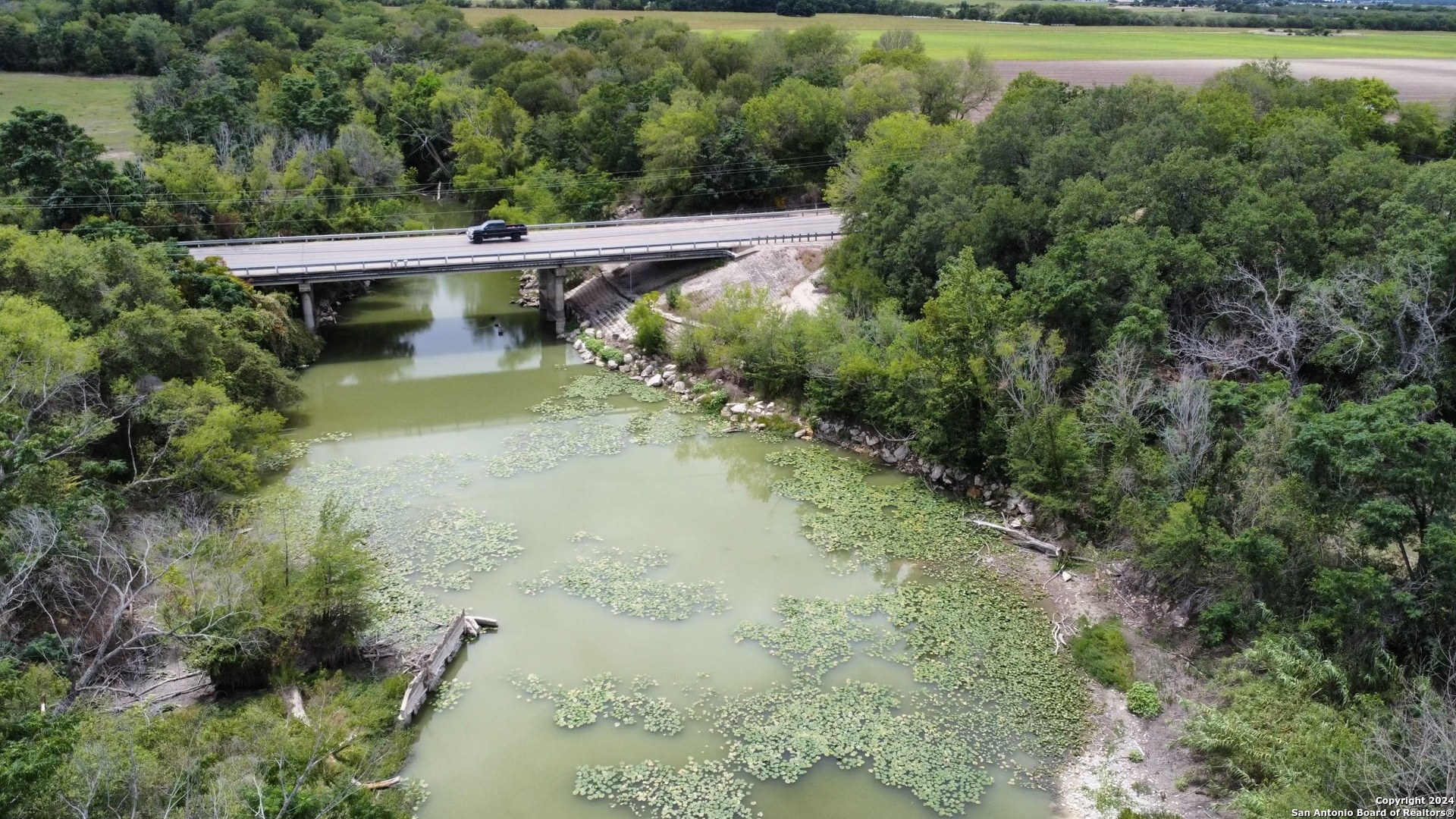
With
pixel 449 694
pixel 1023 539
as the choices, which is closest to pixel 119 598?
pixel 449 694

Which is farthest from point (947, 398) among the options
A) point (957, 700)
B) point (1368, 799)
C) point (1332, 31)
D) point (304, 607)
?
point (1332, 31)

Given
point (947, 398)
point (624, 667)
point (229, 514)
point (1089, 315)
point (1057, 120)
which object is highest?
point (1057, 120)

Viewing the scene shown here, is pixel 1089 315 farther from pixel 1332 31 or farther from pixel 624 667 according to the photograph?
pixel 1332 31

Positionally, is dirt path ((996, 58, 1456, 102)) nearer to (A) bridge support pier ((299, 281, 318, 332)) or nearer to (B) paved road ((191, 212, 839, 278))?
(B) paved road ((191, 212, 839, 278))

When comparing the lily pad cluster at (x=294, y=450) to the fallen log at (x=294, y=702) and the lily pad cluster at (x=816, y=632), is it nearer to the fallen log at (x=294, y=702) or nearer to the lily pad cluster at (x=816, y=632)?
the fallen log at (x=294, y=702)

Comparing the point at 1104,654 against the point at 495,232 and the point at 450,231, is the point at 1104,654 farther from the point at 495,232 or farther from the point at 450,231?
the point at 450,231
